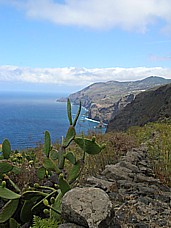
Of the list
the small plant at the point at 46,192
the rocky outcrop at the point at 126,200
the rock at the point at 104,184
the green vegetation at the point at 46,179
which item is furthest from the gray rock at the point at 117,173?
the small plant at the point at 46,192

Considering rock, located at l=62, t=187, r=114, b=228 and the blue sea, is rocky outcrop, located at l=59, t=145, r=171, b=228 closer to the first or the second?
rock, located at l=62, t=187, r=114, b=228

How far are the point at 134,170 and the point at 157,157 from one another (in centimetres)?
85

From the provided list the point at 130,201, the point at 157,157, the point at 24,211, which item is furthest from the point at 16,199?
the point at 157,157

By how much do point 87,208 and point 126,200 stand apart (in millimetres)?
931

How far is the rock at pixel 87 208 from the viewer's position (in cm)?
280

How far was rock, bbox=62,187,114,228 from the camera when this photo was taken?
2.80 m

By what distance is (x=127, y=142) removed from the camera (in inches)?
301

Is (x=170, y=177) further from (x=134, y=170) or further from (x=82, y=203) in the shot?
(x=82, y=203)

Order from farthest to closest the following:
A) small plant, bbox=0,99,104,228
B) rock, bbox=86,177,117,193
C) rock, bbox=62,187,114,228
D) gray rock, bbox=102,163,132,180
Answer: gray rock, bbox=102,163,132,180
rock, bbox=86,177,117,193
small plant, bbox=0,99,104,228
rock, bbox=62,187,114,228

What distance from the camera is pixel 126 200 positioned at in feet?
12.0

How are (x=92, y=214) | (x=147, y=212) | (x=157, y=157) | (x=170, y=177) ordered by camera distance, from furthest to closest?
(x=157, y=157) < (x=170, y=177) < (x=147, y=212) < (x=92, y=214)

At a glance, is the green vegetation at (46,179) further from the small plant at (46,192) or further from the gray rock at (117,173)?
the gray rock at (117,173)

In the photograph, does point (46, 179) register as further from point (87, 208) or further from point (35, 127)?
point (35, 127)

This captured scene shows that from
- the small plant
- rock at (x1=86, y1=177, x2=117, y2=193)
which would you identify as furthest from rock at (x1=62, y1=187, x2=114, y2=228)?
rock at (x1=86, y1=177, x2=117, y2=193)
